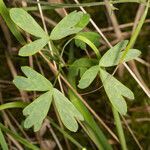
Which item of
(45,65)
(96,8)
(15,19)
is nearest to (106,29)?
(96,8)

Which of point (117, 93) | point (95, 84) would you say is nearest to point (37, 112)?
point (117, 93)

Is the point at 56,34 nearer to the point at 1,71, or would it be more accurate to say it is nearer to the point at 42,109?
the point at 42,109

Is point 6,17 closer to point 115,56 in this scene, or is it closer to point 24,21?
point 24,21

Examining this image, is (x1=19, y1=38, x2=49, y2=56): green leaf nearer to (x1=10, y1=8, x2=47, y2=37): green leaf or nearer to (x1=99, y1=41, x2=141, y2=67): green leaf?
(x1=10, y1=8, x2=47, y2=37): green leaf

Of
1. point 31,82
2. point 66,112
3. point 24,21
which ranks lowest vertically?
point 66,112

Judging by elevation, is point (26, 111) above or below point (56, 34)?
below

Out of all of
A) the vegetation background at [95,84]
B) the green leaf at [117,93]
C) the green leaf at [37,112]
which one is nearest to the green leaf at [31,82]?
the green leaf at [37,112]
